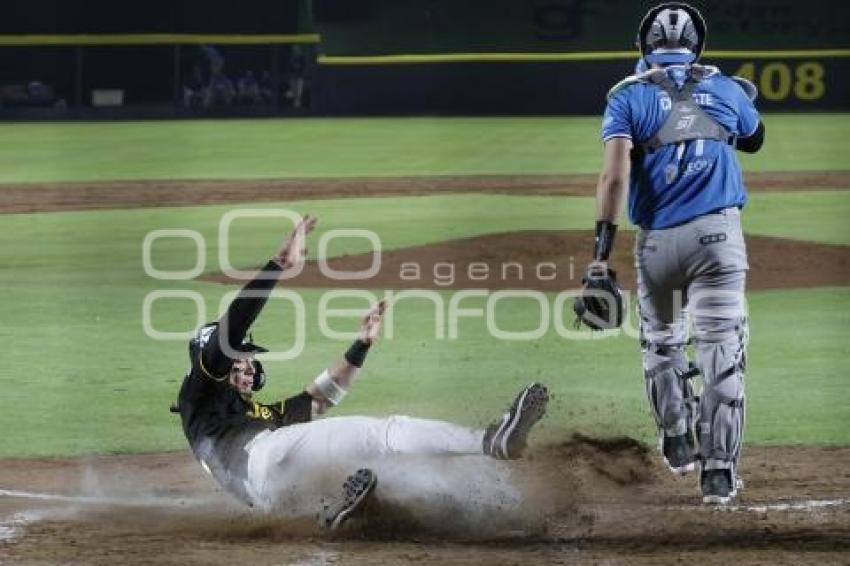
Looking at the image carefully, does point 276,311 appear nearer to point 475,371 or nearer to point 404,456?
point 475,371

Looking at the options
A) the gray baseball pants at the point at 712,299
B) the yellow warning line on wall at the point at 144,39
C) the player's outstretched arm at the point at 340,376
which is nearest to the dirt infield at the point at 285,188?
the yellow warning line on wall at the point at 144,39

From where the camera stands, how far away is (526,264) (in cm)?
1316

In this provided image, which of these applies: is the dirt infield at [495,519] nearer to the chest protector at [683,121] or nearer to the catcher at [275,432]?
the catcher at [275,432]

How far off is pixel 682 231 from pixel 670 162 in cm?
25

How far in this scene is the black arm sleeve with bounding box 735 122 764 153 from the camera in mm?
6423

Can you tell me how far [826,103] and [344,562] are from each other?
2221 centimetres

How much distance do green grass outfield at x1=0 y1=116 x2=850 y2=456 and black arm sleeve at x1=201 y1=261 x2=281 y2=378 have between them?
180 centimetres

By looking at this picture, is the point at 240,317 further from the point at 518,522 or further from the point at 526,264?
the point at 526,264

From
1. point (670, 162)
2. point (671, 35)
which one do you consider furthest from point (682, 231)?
point (671, 35)

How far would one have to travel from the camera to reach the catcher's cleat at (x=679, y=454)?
20.8 feet

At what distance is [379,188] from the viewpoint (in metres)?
18.9

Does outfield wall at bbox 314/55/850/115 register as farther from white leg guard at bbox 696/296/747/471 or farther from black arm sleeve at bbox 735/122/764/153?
white leg guard at bbox 696/296/747/471

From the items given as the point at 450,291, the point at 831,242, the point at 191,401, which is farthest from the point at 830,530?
the point at 831,242

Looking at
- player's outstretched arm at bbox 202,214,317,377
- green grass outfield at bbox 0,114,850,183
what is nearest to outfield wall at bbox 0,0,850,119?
green grass outfield at bbox 0,114,850,183
